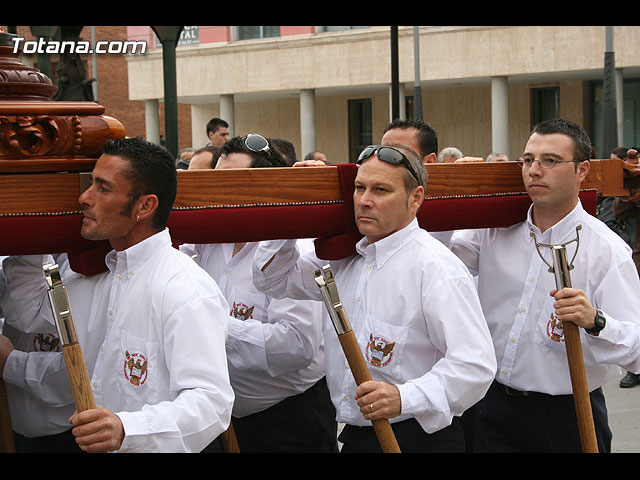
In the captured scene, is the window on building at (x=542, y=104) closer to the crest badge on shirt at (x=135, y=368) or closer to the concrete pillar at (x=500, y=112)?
the concrete pillar at (x=500, y=112)

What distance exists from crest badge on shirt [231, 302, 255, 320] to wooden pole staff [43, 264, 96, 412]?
1668mm

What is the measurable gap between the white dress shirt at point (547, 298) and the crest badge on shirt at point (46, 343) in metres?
1.72

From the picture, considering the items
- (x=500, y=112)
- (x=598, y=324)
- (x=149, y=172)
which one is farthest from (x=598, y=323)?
(x=500, y=112)

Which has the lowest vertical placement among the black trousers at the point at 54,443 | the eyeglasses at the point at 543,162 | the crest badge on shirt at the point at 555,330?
the black trousers at the point at 54,443

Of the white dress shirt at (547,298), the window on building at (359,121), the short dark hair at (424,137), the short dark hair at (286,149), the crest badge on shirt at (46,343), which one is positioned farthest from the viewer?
the window on building at (359,121)

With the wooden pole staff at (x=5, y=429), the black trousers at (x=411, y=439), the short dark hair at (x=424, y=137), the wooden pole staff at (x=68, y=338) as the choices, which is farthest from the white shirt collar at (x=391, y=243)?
the short dark hair at (x=424, y=137)

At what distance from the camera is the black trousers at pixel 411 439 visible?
2924 mm

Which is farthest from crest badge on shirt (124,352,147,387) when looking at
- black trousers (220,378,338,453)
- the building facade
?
the building facade

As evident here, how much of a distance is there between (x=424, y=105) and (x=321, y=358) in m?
21.2

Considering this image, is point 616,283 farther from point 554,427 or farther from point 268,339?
point 268,339

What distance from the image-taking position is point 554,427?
3.52 metres

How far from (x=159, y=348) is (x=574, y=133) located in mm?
1952

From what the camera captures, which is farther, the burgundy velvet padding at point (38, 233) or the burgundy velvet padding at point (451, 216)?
the burgundy velvet padding at point (451, 216)

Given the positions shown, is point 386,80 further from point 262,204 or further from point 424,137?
point 262,204
